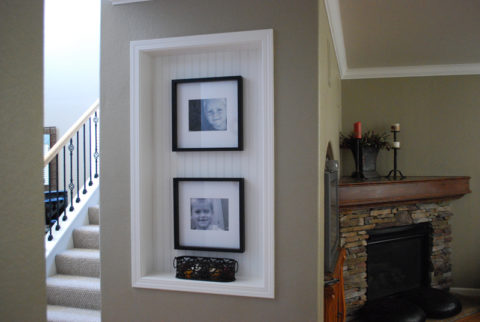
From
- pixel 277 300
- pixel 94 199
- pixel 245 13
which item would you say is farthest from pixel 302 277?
pixel 94 199

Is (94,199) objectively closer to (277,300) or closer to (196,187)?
(196,187)

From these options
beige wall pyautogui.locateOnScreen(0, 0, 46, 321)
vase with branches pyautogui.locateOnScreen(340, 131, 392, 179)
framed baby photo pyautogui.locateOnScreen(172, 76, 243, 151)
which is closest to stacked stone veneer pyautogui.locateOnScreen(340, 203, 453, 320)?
vase with branches pyautogui.locateOnScreen(340, 131, 392, 179)

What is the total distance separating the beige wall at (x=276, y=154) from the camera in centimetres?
198

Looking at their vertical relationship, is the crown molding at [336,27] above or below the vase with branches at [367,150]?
above

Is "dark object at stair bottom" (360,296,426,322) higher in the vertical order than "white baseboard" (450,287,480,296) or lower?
higher

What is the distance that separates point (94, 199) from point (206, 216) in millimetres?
2373

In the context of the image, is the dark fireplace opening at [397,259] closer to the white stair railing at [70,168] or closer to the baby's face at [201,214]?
the baby's face at [201,214]

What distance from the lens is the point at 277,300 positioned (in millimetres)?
2035

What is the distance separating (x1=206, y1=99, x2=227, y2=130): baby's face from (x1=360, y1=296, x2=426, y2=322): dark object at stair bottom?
7.96ft

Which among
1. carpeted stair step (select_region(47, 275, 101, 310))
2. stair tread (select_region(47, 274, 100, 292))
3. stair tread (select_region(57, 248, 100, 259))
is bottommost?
carpeted stair step (select_region(47, 275, 101, 310))

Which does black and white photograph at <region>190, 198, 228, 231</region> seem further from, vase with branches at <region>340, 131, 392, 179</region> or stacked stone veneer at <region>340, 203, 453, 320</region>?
vase with branches at <region>340, 131, 392, 179</region>

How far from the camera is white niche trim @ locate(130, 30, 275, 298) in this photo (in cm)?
203

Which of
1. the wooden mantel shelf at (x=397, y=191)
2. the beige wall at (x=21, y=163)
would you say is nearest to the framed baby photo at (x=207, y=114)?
the wooden mantel shelf at (x=397, y=191)

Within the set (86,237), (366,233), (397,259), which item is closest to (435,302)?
(397,259)
